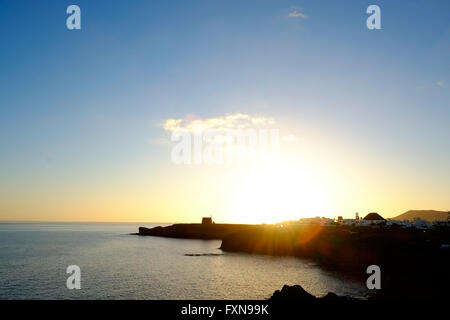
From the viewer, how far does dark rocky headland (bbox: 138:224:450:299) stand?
4200 cm

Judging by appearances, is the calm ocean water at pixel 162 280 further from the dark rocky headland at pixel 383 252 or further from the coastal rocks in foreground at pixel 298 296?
the coastal rocks in foreground at pixel 298 296

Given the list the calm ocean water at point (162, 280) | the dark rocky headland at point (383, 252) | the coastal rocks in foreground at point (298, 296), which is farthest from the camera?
the dark rocky headland at point (383, 252)

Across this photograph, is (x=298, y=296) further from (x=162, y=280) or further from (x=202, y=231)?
(x=202, y=231)

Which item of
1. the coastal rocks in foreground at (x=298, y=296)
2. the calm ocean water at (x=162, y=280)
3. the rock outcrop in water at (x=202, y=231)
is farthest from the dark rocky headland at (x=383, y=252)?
the rock outcrop in water at (x=202, y=231)

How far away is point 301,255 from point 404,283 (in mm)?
50289

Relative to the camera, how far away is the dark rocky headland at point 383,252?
138ft

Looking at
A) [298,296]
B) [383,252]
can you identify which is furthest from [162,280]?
[383,252]

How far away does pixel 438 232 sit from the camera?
73.2 meters

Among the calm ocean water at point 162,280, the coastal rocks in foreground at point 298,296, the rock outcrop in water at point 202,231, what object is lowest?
the rock outcrop in water at point 202,231

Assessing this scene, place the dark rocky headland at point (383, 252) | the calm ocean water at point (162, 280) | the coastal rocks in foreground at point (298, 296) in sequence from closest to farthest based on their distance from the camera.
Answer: the coastal rocks in foreground at point (298, 296) < the calm ocean water at point (162, 280) < the dark rocky headland at point (383, 252)

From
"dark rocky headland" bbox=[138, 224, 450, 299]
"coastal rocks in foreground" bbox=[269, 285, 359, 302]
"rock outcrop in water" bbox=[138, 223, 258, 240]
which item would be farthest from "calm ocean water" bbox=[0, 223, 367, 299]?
"rock outcrop in water" bbox=[138, 223, 258, 240]

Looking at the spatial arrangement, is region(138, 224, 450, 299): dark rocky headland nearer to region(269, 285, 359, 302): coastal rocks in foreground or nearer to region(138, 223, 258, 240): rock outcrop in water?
region(269, 285, 359, 302): coastal rocks in foreground

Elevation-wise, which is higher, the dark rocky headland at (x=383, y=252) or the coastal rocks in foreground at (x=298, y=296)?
the coastal rocks in foreground at (x=298, y=296)
